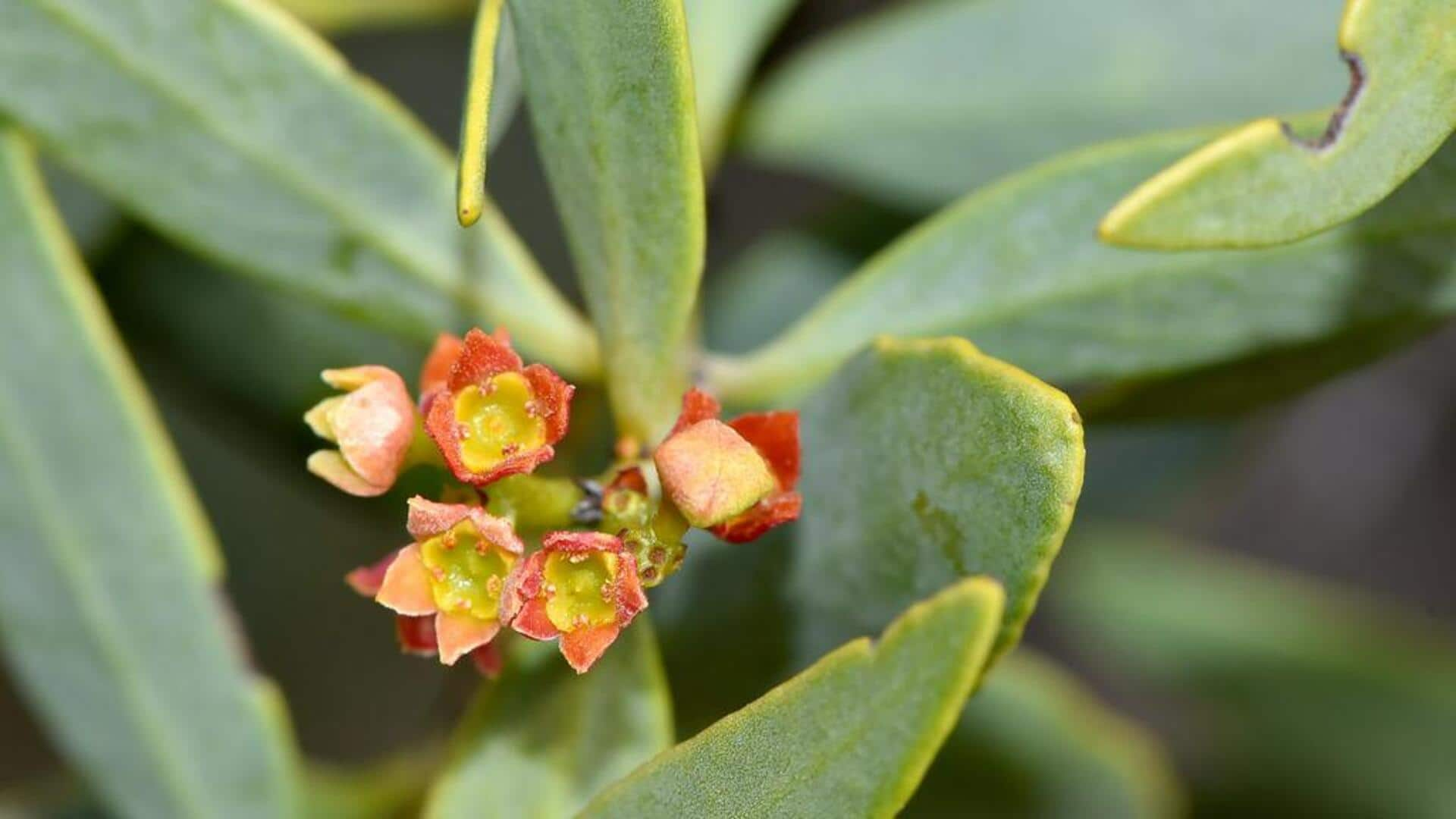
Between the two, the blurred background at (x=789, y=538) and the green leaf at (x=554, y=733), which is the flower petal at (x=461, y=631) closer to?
the green leaf at (x=554, y=733)

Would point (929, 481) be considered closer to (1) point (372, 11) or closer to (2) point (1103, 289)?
(2) point (1103, 289)

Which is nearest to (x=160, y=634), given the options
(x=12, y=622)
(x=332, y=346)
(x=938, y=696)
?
(x=12, y=622)

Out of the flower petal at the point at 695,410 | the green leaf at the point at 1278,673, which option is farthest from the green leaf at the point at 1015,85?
the green leaf at the point at 1278,673

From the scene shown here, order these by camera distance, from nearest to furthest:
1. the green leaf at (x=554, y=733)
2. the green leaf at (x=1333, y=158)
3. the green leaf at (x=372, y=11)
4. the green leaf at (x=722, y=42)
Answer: the green leaf at (x=1333, y=158) < the green leaf at (x=554, y=733) < the green leaf at (x=722, y=42) < the green leaf at (x=372, y=11)

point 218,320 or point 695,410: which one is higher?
point 695,410

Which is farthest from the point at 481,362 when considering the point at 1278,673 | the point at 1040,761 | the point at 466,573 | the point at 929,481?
the point at 1278,673

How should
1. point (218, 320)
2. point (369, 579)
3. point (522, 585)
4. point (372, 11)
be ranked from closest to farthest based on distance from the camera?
1. point (522, 585)
2. point (369, 579)
3. point (218, 320)
4. point (372, 11)

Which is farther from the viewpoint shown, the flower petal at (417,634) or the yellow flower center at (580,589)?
the flower petal at (417,634)

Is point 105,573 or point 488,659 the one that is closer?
point 488,659
